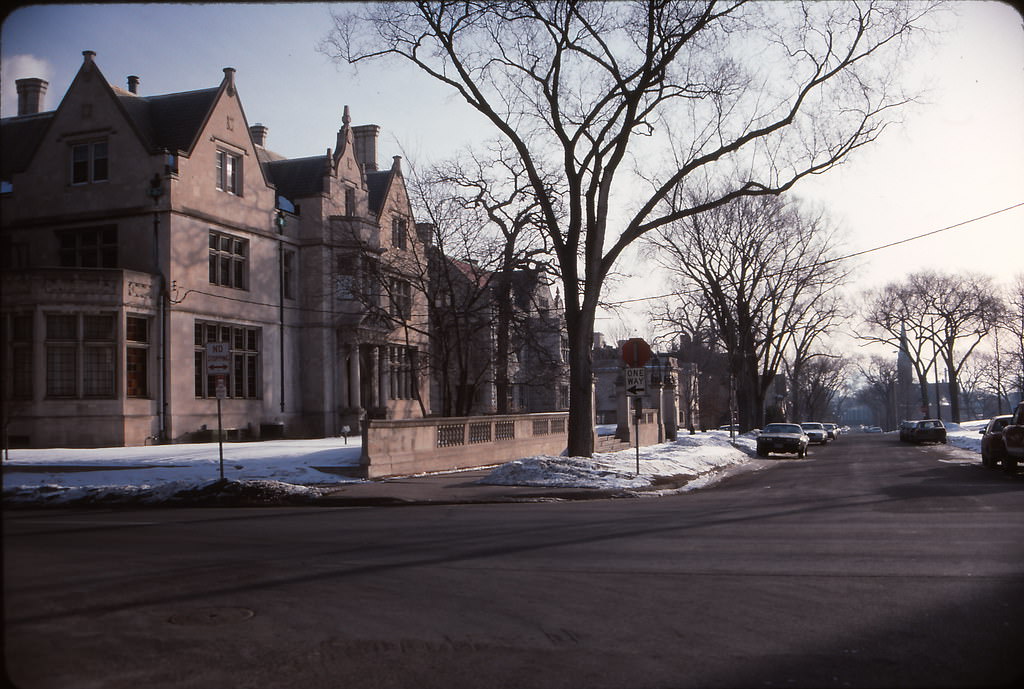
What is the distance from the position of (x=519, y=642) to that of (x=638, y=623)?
103 cm

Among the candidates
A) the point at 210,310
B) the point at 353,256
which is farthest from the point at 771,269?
the point at 210,310

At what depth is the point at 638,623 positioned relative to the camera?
23.2 ft

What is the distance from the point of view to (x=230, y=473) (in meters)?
21.0

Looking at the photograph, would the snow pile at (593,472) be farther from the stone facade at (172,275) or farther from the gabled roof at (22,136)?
the gabled roof at (22,136)

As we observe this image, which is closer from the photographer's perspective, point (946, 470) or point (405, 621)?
point (405, 621)

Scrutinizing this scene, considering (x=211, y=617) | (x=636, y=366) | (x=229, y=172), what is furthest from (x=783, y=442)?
(x=211, y=617)

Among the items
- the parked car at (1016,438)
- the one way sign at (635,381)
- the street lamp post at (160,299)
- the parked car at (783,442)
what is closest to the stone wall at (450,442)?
the one way sign at (635,381)

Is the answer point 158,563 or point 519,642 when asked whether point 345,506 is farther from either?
point 519,642

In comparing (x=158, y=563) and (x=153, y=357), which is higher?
(x=153, y=357)

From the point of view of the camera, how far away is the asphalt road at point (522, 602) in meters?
5.95

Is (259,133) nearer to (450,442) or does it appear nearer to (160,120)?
(160,120)

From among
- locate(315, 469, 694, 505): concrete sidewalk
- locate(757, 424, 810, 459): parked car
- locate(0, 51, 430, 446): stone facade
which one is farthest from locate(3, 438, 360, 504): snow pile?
locate(757, 424, 810, 459): parked car

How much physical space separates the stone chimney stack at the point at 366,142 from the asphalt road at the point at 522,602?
40938mm

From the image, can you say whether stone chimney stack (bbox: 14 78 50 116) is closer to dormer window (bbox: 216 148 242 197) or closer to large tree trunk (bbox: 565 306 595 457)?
dormer window (bbox: 216 148 242 197)
